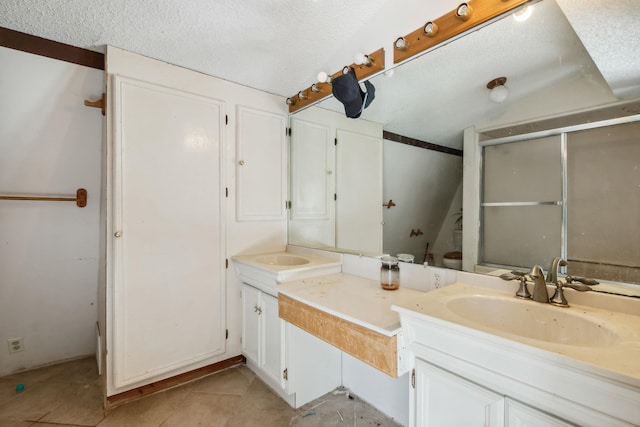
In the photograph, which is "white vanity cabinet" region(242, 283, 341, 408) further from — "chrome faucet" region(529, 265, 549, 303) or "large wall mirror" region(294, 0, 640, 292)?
"chrome faucet" region(529, 265, 549, 303)

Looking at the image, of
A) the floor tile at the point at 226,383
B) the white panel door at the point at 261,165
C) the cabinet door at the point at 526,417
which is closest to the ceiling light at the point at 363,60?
the white panel door at the point at 261,165

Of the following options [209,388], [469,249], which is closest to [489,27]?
[469,249]

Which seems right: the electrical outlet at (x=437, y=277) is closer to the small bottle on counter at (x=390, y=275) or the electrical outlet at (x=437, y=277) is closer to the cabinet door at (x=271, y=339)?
the small bottle on counter at (x=390, y=275)

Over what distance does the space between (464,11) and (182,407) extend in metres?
2.71

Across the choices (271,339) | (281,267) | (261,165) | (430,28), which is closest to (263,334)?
(271,339)

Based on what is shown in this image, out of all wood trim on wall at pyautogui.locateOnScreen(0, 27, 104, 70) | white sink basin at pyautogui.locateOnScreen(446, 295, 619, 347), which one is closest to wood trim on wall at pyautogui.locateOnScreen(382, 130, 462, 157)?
white sink basin at pyautogui.locateOnScreen(446, 295, 619, 347)

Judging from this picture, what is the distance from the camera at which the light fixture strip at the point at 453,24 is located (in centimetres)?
125

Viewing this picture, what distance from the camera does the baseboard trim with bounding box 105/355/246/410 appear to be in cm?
180

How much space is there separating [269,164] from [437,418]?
2059 mm

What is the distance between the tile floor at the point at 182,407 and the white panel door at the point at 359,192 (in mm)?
1031

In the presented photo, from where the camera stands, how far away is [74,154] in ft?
7.28

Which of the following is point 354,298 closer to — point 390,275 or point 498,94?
point 390,275

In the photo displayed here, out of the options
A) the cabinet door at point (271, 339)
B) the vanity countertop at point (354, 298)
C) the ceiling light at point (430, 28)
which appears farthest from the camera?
the cabinet door at point (271, 339)

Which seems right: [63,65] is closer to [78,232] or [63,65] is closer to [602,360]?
[78,232]
